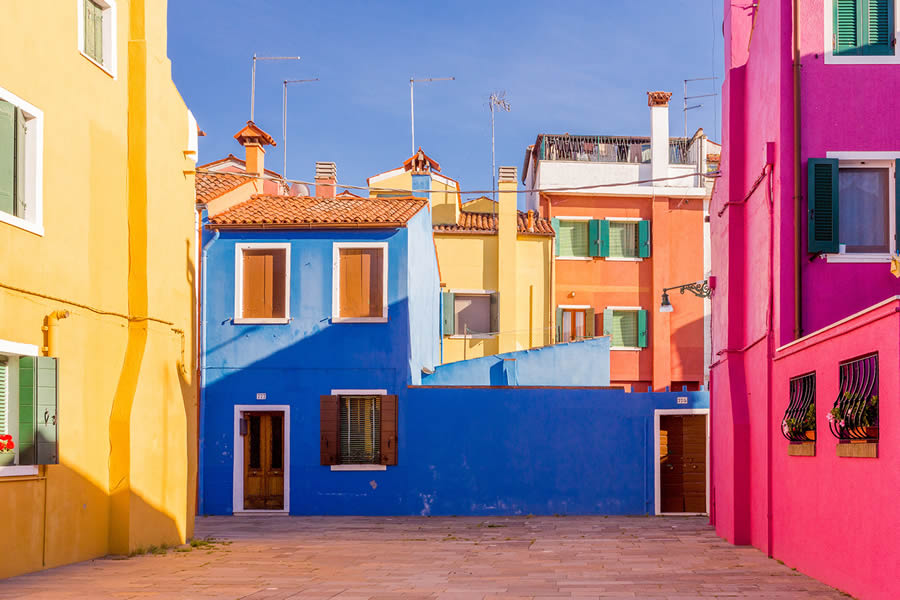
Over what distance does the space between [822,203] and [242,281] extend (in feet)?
38.5

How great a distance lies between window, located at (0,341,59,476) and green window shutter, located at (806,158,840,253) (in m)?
8.63

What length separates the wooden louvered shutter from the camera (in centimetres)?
1962

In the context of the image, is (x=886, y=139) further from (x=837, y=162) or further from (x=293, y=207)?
(x=293, y=207)

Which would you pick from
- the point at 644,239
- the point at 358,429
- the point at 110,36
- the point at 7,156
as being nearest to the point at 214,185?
the point at 358,429

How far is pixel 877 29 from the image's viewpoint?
1227cm

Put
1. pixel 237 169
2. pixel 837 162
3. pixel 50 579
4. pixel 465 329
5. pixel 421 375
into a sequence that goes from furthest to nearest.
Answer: pixel 237 169 → pixel 465 329 → pixel 421 375 → pixel 837 162 → pixel 50 579

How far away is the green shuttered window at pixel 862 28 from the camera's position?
40.1 feet

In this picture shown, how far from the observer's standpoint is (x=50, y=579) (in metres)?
10.1

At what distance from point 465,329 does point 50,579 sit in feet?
60.0

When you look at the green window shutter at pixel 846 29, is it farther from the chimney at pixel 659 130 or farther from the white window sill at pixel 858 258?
the chimney at pixel 659 130

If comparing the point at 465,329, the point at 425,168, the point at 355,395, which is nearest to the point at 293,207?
the point at 355,395

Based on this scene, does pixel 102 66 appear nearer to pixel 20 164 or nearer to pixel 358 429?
pixel 20 164

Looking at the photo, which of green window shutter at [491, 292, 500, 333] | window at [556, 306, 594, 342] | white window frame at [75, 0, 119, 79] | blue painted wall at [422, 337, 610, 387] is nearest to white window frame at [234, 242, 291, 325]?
blue painted wall at [422, 337, 610, 387]

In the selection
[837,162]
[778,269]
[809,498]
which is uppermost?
[837,162]
